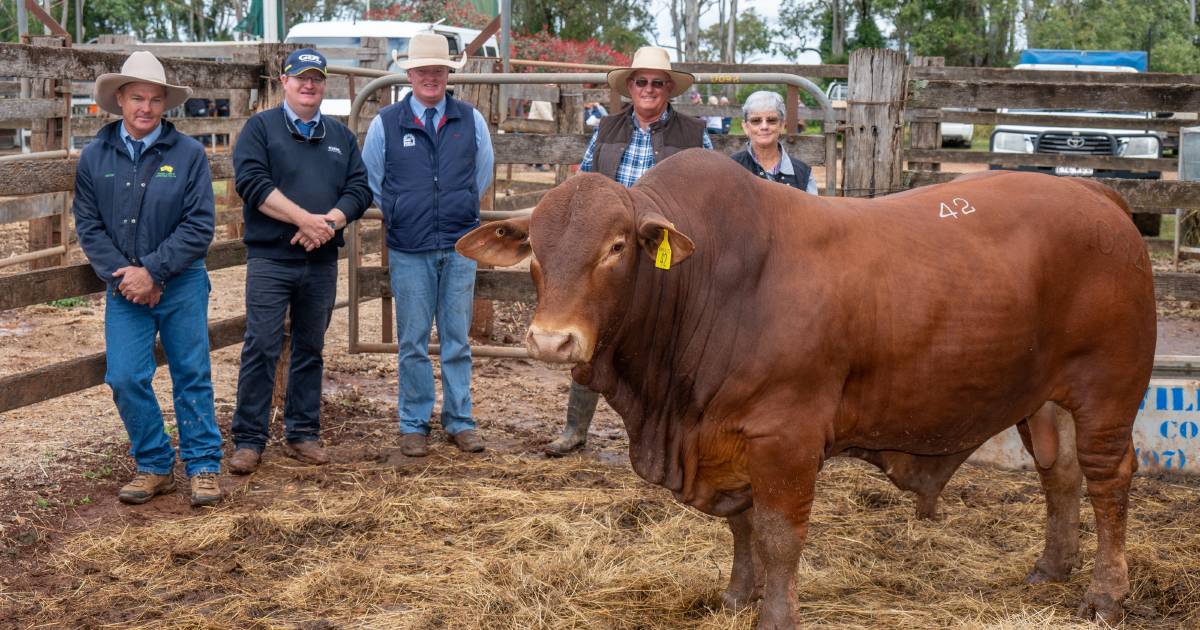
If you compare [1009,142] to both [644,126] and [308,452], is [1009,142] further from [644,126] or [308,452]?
[308,452]

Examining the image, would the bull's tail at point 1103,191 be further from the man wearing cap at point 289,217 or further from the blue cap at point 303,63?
the blue cap at point 303,63

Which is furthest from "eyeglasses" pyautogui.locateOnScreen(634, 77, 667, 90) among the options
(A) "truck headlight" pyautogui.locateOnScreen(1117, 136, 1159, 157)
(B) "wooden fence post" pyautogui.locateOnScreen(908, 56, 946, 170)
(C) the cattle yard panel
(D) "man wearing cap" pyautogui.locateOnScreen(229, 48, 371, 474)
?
(A) "truck headlight" pyautogui.locateOnScreen(1117, 136, 1159, 157)

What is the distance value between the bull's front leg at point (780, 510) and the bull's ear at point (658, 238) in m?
0.67

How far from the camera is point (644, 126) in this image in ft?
19.0

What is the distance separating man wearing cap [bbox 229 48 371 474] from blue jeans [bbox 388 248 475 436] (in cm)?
39

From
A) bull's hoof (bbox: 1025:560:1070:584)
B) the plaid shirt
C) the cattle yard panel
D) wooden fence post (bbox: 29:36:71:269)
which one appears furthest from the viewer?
wooden fence post (bbox: 29:36:71:269)

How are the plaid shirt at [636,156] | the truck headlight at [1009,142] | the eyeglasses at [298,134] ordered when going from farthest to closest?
the truck headlight at [1009,142] → the eyeglasses at [298,134] → the plaid shirt at [636,156]

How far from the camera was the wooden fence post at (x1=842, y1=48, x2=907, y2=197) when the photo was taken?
6473 mm

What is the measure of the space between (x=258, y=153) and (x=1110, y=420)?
13.1 feet

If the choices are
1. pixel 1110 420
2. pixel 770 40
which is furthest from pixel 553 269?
pixel 770 40

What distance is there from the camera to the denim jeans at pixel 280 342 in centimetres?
598

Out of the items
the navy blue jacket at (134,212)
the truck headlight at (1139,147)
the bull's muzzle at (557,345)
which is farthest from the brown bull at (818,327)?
the truck headlight at (1139,147)

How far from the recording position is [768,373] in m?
3.88

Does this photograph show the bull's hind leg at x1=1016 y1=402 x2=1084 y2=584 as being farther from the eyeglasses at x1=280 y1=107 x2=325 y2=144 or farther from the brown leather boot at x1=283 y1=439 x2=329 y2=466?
the eyeglasses at x1=280 y1=107 x2=325 y2=144
